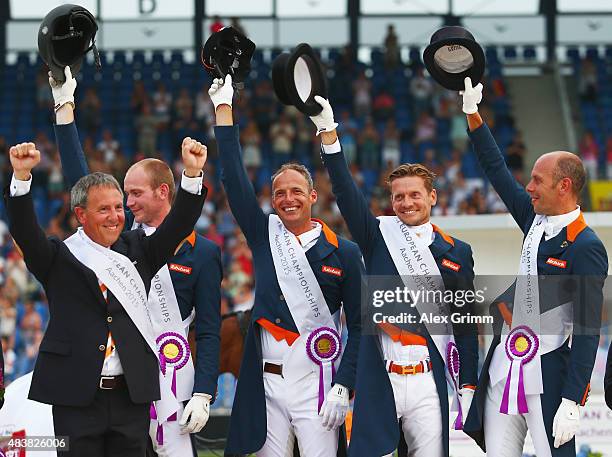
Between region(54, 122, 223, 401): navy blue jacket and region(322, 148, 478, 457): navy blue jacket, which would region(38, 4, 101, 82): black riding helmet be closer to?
region(54, 122, 223, 401): navy blue jacket

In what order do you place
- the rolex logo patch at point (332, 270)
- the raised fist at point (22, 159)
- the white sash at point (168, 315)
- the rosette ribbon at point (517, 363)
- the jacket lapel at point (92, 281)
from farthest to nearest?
the rolex logo patch at point (332, 270) → the white sash at point (168, 315) → the rosette ribbon at point (517, 363) → the jacket lapel at point (92, 281) → the raised fist at point (22, 159)

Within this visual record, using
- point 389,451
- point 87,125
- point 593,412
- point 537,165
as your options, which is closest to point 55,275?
point 389,451

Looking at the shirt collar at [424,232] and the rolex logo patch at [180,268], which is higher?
the shirt collar at [424,232]

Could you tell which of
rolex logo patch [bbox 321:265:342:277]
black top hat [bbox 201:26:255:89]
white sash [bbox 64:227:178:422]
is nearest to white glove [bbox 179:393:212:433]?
white sash [bbox 64:227:178:422]

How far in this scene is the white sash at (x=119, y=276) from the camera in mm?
5414

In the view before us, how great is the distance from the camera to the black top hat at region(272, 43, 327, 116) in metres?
6.08

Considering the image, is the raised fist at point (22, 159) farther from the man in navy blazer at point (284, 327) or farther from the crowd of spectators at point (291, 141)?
the crowd of spectators at point (291, 141)

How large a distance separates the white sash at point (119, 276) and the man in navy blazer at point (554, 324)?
1684 mm

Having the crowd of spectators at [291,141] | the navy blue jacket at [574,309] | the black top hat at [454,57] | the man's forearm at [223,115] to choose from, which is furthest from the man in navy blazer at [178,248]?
the crowd of spectators at [291,141]

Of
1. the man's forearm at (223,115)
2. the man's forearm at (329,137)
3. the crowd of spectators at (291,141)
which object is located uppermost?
the crowd of spectators at (291,141)

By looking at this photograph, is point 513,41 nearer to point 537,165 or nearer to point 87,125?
point 87,125

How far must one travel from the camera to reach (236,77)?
6.27m

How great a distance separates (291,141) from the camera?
20.9 m

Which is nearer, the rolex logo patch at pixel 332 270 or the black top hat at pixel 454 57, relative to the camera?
the black top hat at pixel 454 57
